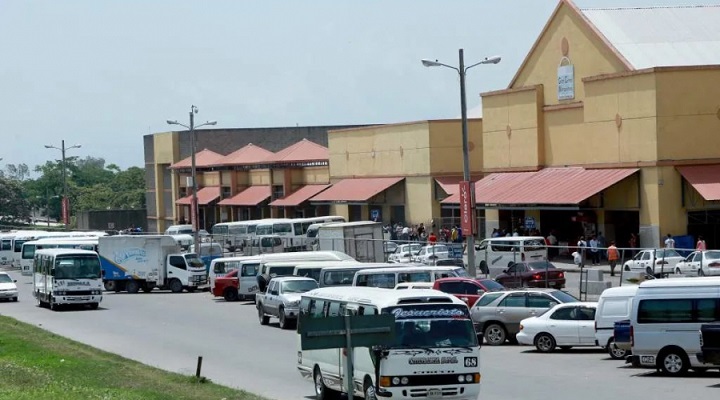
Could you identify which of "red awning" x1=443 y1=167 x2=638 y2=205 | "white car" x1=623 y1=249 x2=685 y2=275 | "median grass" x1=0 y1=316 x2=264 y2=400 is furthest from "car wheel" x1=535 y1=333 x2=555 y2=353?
"red awning" x1=443 y1=167 x2=638 y2=205

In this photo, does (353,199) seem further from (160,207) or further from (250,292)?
(160,207)

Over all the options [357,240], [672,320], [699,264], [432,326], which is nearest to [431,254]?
[357,240]

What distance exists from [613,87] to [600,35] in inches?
152

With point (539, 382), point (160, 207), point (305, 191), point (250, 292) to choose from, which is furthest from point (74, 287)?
point (160, 207)

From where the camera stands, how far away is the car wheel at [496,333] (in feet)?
114

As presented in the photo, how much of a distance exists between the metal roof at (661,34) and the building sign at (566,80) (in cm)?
273

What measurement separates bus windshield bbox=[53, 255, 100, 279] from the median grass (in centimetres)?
1795

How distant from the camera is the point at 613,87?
61.6 metres

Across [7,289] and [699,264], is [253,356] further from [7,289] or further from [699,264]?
[7,289]

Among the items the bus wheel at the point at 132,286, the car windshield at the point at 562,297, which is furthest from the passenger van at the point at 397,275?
the bus wheel at the point at 132,286

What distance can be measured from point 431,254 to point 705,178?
12.6 meters

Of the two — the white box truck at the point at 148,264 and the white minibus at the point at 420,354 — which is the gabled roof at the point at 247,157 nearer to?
the white box truck at the point at 148,264

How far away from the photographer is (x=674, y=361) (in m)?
26.2

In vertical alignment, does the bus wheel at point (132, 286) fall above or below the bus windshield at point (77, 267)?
below
